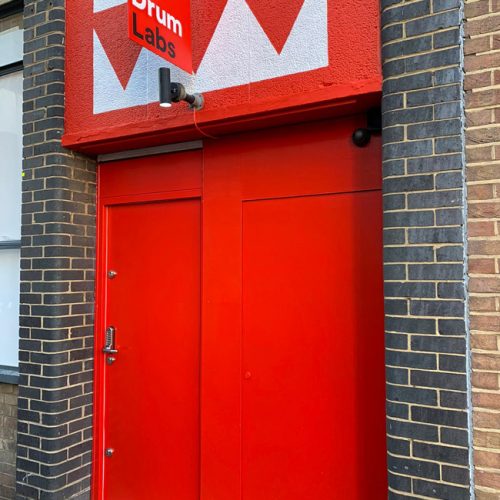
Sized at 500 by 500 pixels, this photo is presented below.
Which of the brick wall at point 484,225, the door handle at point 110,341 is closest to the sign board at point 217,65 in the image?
the brick wall at point 484,225

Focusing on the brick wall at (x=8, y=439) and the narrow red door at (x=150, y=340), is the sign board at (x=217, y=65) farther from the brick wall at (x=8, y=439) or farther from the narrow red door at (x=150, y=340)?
the brick wall at (x=8, y=439)

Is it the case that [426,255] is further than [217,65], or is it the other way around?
[217,65]

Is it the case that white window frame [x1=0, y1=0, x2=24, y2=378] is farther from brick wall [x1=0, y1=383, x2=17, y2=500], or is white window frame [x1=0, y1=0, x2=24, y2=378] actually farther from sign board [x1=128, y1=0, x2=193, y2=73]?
sign board [x1=128, y1=0, x2=193, y2=73]

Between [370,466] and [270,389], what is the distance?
2.41 feet

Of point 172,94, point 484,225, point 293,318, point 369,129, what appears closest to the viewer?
point 484,225

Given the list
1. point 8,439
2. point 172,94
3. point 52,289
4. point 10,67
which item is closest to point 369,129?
point 172,94

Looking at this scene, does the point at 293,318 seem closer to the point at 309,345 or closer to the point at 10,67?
the point at 309,345

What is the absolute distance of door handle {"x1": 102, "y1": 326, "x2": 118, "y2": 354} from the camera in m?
3.74

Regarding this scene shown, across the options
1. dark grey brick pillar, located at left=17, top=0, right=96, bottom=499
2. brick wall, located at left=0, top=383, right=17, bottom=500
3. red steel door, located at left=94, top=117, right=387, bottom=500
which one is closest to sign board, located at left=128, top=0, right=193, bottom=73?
red steel door, located at left=94, top=117, right=387, bottom=500

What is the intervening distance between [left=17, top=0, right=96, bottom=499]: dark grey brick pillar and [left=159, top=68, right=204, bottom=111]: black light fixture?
3.91 feet

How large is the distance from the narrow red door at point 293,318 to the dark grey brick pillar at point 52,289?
41.9 inches

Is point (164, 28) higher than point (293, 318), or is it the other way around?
point (164, 28)

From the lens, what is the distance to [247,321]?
3150 mm

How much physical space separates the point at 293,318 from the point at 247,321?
33cm
